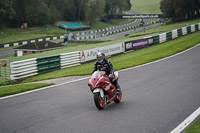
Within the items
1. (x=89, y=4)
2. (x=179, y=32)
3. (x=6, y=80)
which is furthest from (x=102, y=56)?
(x=89, y=4)

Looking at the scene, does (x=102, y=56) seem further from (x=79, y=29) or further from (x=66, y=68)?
(x=79, y=29)

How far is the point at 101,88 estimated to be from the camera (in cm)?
1078

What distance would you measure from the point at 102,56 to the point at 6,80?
12.5m

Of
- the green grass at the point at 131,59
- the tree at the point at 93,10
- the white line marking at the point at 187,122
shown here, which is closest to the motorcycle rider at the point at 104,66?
the white line marking at the point at 187,122

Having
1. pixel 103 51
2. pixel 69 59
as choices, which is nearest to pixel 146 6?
pixel 103 51

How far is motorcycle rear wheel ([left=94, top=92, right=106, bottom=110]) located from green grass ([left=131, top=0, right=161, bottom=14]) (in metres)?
149

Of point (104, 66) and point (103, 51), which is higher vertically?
point (104, 66)

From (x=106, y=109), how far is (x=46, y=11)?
8813 cm

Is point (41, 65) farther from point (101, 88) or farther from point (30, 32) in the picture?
point (30, 32)

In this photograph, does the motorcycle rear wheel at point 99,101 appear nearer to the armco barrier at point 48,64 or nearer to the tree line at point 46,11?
the armco barrier at point 48,64

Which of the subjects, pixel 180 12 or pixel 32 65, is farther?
pixel 180 12

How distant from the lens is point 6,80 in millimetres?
21844

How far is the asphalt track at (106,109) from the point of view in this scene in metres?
8.87

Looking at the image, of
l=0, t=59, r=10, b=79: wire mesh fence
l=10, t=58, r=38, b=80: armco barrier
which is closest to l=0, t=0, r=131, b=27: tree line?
l=10, t=58, r=38, b=80: armco barrier
